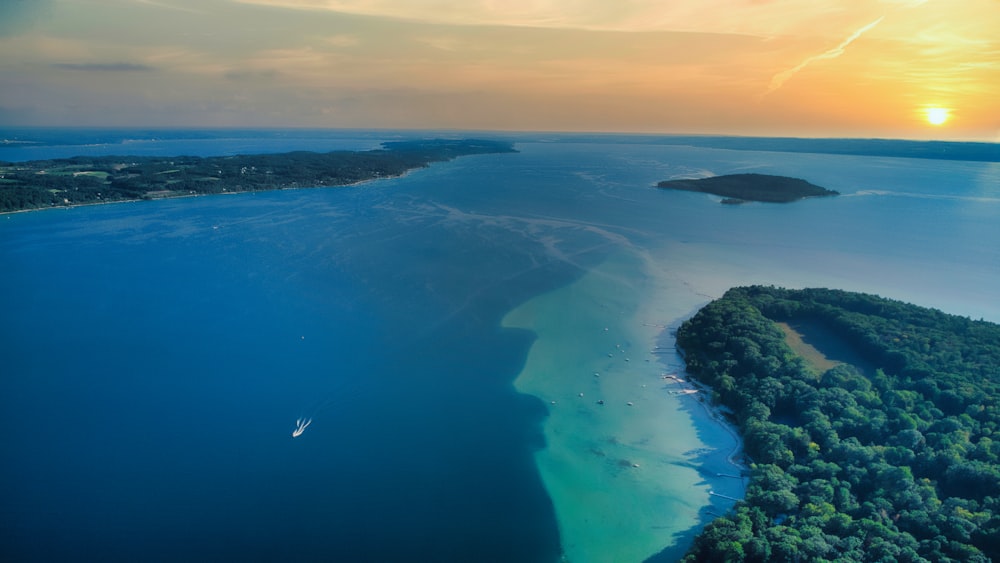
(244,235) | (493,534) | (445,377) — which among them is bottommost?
(493,534)

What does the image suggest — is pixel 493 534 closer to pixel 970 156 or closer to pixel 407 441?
pixel 407 441

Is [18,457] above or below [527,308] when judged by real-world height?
below

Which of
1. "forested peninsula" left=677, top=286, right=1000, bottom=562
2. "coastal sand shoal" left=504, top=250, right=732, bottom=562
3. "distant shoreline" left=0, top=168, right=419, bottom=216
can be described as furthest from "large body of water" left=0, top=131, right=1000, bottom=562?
"distant shoreline" left=0, top=168, right=419, bottom=216

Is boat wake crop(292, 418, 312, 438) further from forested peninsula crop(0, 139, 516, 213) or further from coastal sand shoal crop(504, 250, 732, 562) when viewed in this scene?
forested peninsula crop(0, 139, 516, 213)

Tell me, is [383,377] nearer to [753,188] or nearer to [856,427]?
[856,427]

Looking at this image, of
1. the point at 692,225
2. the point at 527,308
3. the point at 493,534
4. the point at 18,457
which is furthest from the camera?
the point at 692,225

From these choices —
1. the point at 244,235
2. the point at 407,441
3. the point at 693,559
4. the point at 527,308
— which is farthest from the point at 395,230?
the point at 693,559

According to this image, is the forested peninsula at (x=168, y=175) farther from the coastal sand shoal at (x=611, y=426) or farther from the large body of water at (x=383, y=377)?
Answer: the coastal sand shoal at (x=611, y=426)

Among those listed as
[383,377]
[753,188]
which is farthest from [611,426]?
[753,188]
